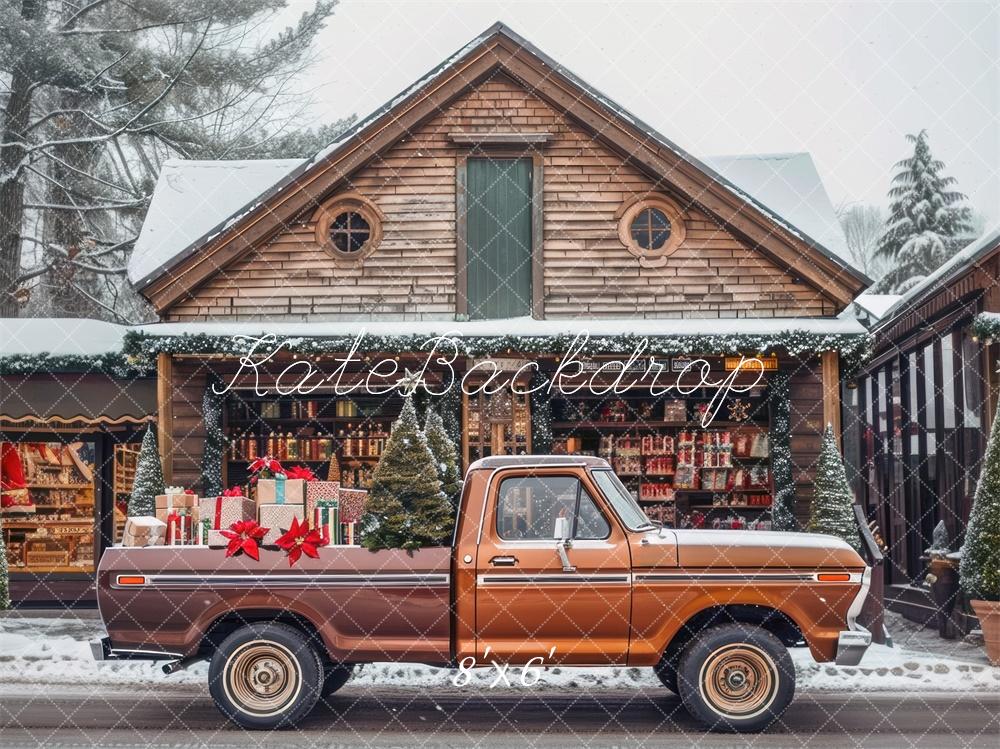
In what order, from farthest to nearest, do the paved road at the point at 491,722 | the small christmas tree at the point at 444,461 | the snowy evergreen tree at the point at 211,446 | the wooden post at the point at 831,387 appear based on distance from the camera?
the snowy evergreen tree at the point at 211,446 → the wooden post at the point at 831,387 → the small christmas tree at the point at 444,461 → the paved road at the point at 491,722

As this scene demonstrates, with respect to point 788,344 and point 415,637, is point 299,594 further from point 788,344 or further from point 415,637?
point 788,344

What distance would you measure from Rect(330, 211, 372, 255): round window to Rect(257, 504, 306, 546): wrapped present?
25.7ft

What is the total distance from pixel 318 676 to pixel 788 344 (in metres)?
8.35

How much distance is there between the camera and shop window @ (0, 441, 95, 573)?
18.3 meters

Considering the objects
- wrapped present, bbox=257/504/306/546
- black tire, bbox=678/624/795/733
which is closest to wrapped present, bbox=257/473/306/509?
wrapped present, bbox=257/504/306/546

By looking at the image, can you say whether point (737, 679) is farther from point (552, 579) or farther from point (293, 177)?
point (293, 177)

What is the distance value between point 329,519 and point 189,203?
1075cm

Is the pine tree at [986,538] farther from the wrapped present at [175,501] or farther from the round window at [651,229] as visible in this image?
the wrapped present at [175,501]

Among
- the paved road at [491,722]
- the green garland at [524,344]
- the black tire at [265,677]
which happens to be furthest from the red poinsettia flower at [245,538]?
the green garland at [524,344]

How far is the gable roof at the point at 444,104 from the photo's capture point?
54.7 ft

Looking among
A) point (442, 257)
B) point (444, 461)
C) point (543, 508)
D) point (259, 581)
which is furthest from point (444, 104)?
point (259, 581)

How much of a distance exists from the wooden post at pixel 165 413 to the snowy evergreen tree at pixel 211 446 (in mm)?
456

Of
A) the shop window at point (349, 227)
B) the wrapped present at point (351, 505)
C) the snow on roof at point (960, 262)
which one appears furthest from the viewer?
the shop window at point (349, 227)

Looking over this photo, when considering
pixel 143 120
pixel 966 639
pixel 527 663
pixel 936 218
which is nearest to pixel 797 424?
pixel 966 639
